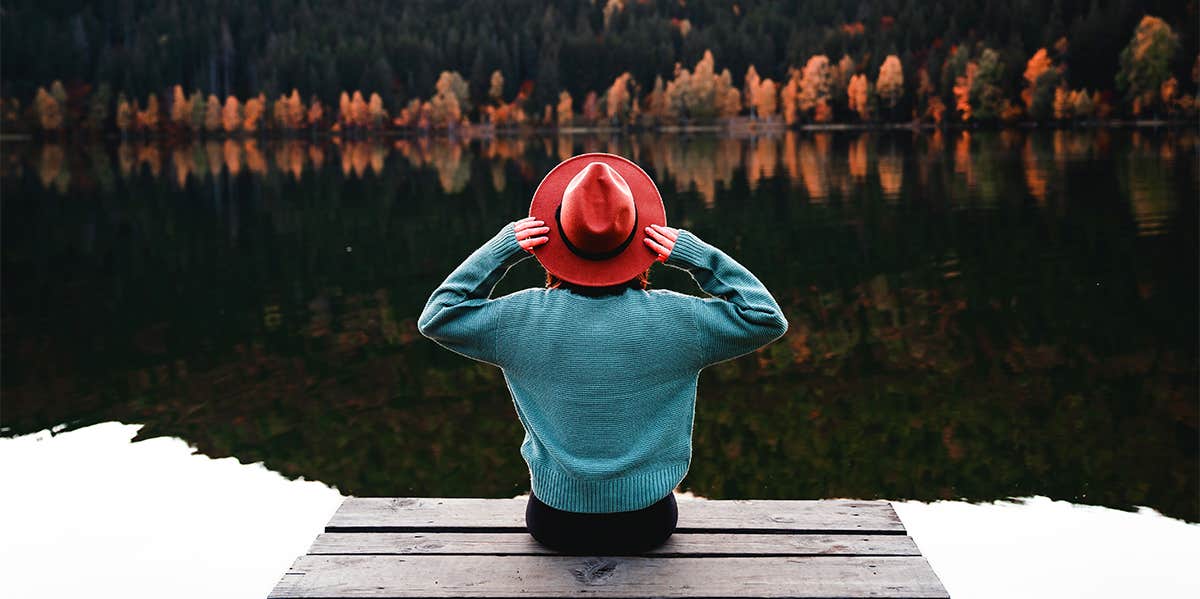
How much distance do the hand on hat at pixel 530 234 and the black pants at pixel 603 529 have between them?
39.0 inches

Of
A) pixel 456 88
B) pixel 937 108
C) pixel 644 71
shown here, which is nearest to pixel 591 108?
pixel 644 71

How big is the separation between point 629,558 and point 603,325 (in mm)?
920

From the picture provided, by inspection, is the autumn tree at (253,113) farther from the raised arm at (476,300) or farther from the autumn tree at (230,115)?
the raised arm at (476,300)

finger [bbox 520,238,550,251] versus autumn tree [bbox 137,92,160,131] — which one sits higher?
autumn tree [bbox 137,92,160,131]

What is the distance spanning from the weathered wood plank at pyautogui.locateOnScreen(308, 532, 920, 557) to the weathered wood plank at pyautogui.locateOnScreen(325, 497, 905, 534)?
7 centimetres

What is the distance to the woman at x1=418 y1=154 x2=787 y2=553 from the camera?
12.6 ft

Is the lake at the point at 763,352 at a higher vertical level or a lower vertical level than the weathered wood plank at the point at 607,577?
lower

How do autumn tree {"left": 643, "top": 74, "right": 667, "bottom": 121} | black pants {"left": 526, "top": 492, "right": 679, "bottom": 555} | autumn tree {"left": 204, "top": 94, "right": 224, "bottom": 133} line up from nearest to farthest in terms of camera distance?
black pants {"left": 526, "top": 492, "right": 679, "bottom": 555} < autumn tree {"left": 643, "top": 74, "right": 667, "bottom": 121} < autumn tree {"left": 204, "top": 94, "right": 224, "bottom": 133}

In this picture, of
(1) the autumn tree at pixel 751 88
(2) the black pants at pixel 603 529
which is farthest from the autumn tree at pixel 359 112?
(2) the black pants at pixel 603 529

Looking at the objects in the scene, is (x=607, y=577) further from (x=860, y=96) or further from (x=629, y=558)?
(x=860, y=96)

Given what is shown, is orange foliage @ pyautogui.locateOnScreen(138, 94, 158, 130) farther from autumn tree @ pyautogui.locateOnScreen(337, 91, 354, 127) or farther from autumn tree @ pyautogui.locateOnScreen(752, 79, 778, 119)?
autumn tree @ pyautogui.locateOnScreen(752, 79, 778, 119)

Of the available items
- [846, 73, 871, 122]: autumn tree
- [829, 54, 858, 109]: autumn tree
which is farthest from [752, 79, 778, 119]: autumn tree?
[846, 73, 871, 122]: autumn tree

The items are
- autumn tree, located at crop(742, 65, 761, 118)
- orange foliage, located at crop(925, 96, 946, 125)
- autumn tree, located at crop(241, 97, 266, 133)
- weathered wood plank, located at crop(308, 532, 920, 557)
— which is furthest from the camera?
autumn tree, located at crop(241, 97, 266, 133)

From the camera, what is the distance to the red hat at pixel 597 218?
12.3ft
